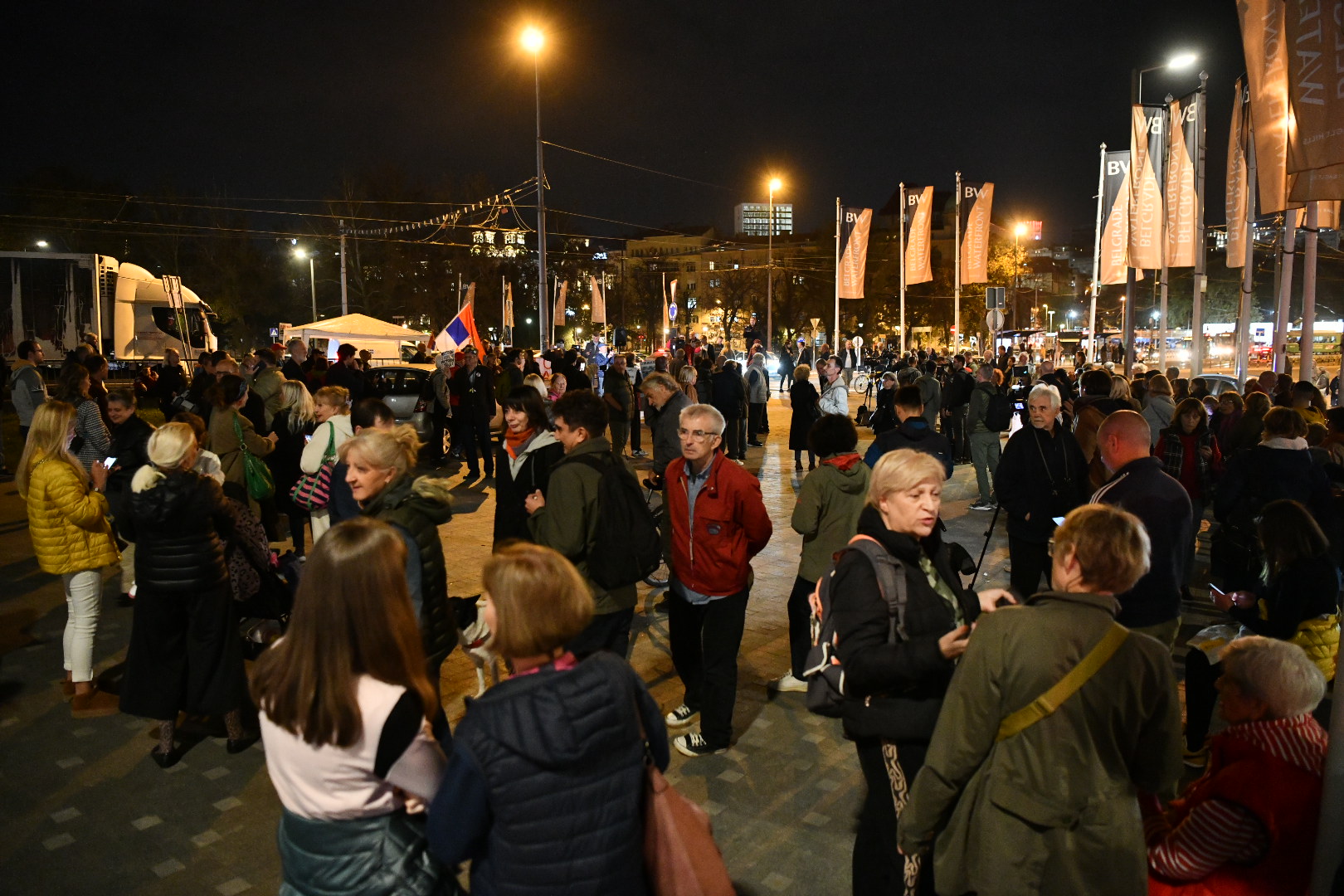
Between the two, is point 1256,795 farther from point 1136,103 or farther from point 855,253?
point 855,253

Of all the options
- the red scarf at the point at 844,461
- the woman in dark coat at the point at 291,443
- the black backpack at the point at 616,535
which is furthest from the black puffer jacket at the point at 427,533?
the woman in dark coat at the point at 291,443

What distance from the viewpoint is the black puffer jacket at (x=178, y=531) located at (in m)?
4.64

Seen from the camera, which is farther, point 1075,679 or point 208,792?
point 208,792

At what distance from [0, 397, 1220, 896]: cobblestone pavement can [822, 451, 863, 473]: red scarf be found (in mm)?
1564

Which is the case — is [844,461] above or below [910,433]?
below

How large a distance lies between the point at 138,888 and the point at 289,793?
217 centimetres

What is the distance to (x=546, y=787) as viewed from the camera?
2029mm

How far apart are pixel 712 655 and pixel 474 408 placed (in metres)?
9.77

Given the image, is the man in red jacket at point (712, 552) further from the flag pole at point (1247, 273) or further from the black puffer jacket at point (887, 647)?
the flag pole at point (1247, 273)

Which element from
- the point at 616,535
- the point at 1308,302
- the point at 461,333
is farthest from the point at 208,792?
the point at 1308,302

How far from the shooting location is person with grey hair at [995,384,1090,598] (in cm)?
585

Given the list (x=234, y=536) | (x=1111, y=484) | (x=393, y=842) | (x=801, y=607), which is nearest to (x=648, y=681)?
(x=801, y=607)

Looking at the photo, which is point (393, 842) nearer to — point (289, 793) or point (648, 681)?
point (289, 793)

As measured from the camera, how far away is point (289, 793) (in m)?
2.29
